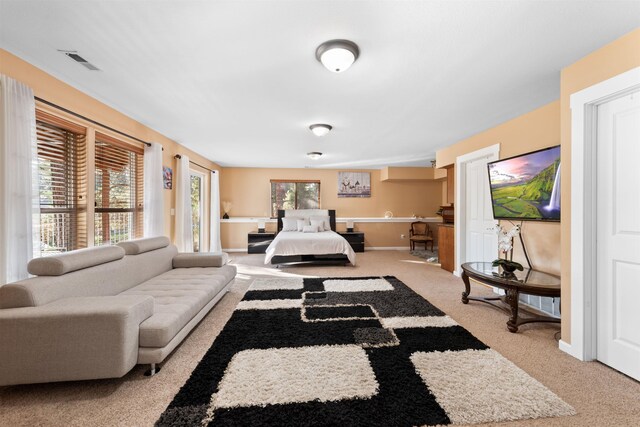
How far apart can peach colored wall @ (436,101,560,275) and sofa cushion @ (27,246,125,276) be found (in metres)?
4.54

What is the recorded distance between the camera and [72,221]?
287 cm

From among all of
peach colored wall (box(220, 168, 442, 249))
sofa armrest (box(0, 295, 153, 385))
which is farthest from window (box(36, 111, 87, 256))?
peach colored wall (box(220, 168, 442, 249))

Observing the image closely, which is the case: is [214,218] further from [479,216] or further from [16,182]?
[479,216]

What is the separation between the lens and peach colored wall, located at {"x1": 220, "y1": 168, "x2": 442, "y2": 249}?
7.85 meters

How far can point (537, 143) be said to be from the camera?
3.20 metres

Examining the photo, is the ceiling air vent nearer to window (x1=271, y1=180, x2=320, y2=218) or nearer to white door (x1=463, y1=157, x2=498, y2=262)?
white door (x1=463, y1=157, x2=498, y2=262)

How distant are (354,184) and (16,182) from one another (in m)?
6.95

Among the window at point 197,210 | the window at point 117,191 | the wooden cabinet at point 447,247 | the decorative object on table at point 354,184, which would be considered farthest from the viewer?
the decorative object on table at point 354,184

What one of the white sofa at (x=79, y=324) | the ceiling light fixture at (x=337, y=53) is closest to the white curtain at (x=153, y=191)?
the white sofa at (x=79, y=324)

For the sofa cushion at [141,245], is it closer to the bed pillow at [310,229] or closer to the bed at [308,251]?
the bed at [308,251]

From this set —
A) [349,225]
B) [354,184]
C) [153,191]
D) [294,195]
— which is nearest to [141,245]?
[153,191]

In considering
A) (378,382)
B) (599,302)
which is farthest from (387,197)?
(378,382)

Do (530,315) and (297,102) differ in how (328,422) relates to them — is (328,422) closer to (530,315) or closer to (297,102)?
(530,315)

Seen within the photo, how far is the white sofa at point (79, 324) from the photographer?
1.65m
